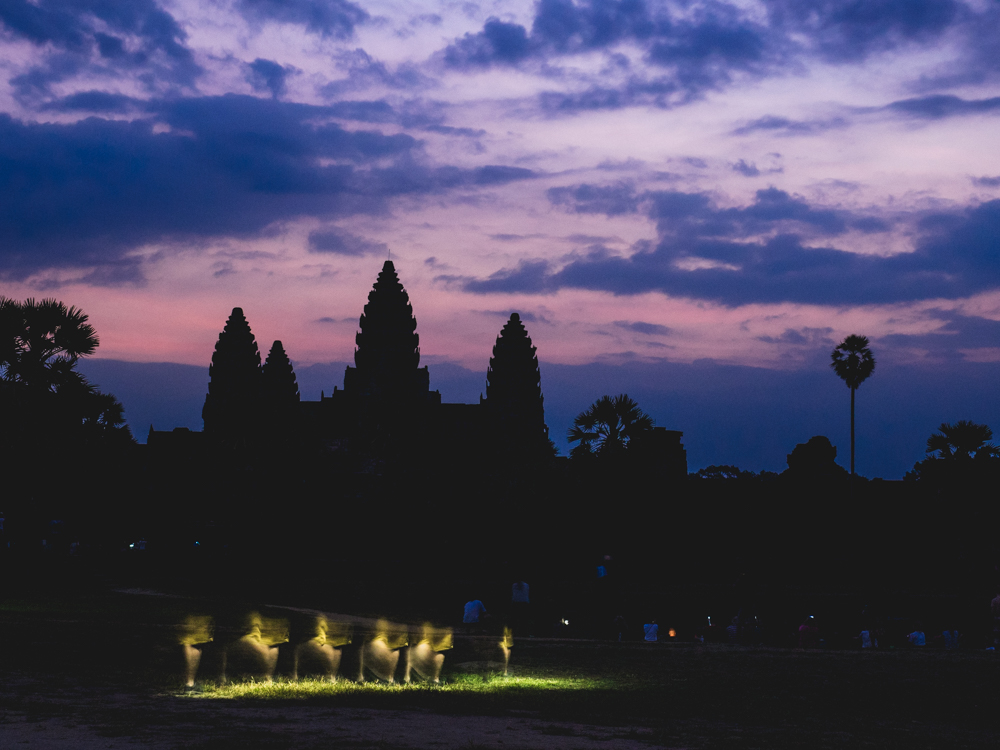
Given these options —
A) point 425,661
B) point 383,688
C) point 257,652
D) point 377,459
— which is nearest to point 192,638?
point 257,652

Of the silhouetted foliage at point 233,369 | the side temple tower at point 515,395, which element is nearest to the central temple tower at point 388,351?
the side temple tower at point 515,395

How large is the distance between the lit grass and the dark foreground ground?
51 millimetres

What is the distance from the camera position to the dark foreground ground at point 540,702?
11.2 m

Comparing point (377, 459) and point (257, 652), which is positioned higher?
point (377, 459)

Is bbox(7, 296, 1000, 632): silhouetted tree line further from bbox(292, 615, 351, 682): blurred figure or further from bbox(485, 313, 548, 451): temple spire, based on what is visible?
bbox(292, 615, 351, 682): blurred figure

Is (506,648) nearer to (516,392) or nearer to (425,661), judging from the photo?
(425,661)

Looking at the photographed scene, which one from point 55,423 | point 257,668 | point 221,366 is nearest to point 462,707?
point 257,668

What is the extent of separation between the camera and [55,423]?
32.1 metres

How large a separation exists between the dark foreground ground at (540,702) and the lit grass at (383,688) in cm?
5

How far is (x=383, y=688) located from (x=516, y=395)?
5936 cm

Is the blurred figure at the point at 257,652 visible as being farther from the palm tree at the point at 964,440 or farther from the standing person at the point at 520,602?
the palm tree at the point at 964,440

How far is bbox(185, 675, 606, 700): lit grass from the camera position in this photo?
1415 cm

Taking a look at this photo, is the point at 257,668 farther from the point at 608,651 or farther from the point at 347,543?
the point at 347,543

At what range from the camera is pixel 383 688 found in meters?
15.1
